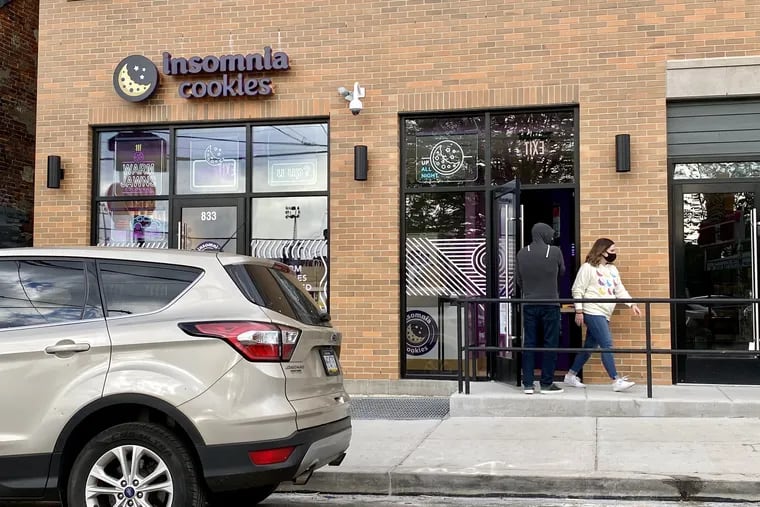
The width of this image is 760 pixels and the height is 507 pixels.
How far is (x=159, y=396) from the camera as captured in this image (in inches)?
168

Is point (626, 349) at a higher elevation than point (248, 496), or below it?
higher

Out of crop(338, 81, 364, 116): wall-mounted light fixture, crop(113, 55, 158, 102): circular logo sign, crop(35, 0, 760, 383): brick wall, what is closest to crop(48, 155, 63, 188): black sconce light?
crop(35, 0, 760, 383): brick wall

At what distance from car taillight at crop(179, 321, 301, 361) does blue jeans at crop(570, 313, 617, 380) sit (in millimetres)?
4627

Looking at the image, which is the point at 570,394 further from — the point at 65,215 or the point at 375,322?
the point at 65,215

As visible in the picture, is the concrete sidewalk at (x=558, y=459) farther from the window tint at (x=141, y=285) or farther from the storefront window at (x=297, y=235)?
the storefront window at (x=297, y=235)

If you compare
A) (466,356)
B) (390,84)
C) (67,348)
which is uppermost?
(390,84)

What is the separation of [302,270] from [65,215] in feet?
10.8

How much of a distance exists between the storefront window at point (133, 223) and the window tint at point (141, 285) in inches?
221

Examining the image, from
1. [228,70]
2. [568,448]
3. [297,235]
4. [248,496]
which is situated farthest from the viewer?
[297,235]

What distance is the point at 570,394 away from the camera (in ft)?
26.5

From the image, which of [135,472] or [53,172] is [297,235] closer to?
[53,172]

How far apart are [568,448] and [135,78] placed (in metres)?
7.11

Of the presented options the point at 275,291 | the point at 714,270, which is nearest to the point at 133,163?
the point at 275,291

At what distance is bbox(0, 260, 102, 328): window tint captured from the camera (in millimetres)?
4594
